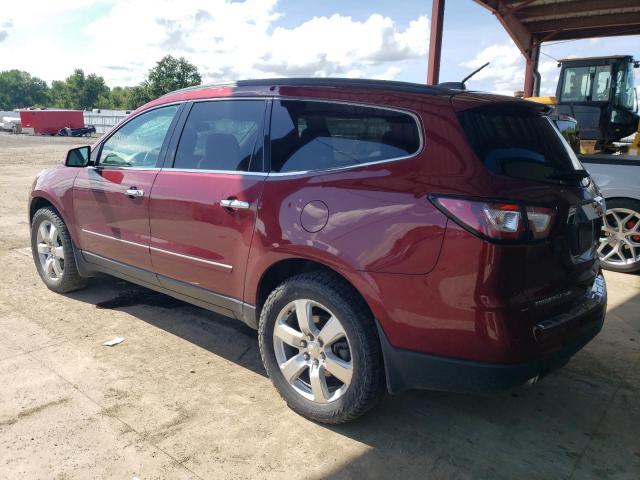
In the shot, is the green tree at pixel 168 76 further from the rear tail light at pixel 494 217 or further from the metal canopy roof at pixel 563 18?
the rear tail light at pixel 494 217

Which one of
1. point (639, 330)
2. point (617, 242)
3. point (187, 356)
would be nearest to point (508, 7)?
point (617, 242)

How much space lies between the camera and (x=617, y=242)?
587 centimetres

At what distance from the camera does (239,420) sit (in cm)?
292

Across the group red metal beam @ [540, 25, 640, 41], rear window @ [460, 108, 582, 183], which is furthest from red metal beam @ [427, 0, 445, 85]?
rear window @ [460, 108, 582, 183]

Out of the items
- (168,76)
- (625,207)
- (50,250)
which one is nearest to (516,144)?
(625,207)

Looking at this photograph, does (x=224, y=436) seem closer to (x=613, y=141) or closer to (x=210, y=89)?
(x=210, y=89)

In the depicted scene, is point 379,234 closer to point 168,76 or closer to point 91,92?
point 168,76

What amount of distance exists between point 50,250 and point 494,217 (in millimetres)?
4203

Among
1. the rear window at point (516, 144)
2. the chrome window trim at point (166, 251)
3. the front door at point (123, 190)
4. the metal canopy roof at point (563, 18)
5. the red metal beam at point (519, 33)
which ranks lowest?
the chrome window trim at point (166, 251)

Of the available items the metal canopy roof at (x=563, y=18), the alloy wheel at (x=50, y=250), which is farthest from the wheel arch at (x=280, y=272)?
the metal canopy roof at (x=563, y=18)

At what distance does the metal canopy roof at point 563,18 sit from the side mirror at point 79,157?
10.3 m

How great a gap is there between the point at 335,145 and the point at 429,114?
0.54 m

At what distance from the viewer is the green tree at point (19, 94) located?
131m

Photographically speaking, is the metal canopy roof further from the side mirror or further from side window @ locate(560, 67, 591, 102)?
the side mirror
